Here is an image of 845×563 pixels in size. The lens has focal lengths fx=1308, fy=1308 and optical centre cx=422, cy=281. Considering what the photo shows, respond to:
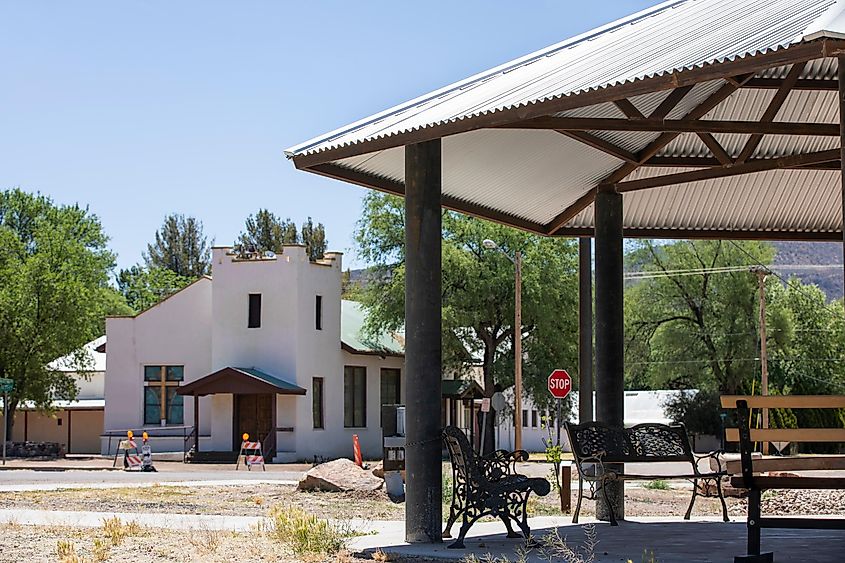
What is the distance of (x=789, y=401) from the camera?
9.05m

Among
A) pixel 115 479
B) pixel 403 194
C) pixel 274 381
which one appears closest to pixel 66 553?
pixel 403 194

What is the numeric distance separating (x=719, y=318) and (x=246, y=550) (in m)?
48.0

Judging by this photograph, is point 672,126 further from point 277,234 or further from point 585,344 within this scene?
point 277,234

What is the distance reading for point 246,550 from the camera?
11297 mm

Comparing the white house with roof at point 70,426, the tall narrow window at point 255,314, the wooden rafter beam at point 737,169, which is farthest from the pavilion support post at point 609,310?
the white house with roof at point 70,426

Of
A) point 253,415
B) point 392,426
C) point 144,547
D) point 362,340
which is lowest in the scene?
point 144,547

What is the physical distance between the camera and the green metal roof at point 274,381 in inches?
1683

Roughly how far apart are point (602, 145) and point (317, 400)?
107 feet

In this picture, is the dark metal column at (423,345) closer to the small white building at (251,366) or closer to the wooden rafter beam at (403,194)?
the wooden rafter beam at (403,194)

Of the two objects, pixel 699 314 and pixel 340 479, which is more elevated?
pixel 699 314

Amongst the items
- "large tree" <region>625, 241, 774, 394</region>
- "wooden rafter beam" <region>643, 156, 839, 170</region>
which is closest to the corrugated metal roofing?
"wooden rafter beam" <region>643, 156, 839, 170</region>

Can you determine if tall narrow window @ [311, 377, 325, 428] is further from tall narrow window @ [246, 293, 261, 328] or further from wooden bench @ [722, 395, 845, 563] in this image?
wooden bench @ [722, 395, 845, 563]

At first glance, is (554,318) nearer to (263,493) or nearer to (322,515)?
(263,493)

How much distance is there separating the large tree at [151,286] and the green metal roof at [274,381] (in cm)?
4164
